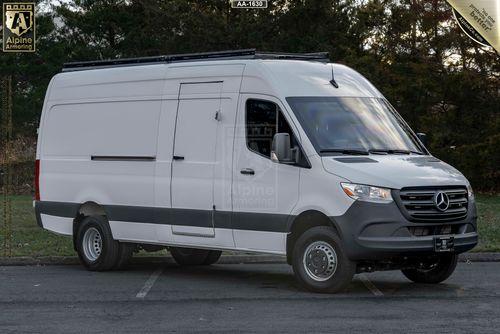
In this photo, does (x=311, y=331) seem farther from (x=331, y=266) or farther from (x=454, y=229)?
(x=454, y=229)

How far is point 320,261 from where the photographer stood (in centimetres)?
1110

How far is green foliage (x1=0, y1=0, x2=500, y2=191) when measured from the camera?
33.4 meters

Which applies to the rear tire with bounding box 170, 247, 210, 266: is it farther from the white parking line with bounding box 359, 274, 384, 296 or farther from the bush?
the bush

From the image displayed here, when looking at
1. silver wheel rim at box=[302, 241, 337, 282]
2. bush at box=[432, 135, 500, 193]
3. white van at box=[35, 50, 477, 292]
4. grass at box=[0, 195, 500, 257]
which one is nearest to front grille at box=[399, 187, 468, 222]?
white van at box=[35, 50, 477, 292]

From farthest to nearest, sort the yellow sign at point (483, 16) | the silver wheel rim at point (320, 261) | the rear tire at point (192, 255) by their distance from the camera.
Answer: the yellow sign at point (483, 16) < the rear tire at point (192, 255) < the silver wheel rim at point (320, 261)

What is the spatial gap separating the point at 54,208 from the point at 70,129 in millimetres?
1132

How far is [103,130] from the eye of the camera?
1368 centimetres

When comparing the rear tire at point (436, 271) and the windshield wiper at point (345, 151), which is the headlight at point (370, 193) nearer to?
the windshield wiper at point (345, 151)

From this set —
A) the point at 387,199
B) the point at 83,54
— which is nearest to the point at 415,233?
the point at 387,199

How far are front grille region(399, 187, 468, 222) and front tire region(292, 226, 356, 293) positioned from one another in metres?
0.83

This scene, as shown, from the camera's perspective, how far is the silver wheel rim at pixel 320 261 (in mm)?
11023

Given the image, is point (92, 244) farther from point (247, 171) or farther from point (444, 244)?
point (444, 244)

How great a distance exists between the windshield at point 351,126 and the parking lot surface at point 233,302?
1620mm

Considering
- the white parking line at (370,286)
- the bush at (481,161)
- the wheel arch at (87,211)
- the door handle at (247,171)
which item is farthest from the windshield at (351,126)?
the bush at (481,161)
